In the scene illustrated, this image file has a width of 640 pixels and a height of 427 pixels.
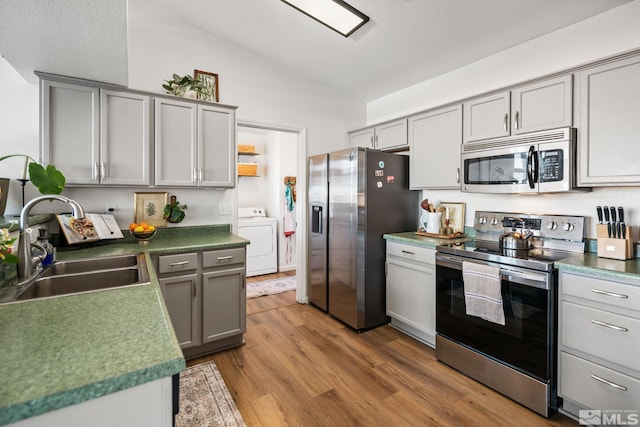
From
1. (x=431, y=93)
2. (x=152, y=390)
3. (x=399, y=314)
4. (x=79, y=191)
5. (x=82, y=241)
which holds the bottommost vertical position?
(x=399, y=314)

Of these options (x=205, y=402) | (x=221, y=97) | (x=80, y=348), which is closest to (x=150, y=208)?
(x=221, y=97)

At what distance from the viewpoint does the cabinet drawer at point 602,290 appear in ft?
5.07

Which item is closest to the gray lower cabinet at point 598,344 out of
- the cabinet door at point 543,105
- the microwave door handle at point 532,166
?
the microwave door handle at point 532,166

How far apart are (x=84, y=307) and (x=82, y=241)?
1.51 meters

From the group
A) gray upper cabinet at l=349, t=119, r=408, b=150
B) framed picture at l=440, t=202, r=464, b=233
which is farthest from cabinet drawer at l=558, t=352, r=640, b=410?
gray upper cabinet at l=349, t=119, r=408, b=150

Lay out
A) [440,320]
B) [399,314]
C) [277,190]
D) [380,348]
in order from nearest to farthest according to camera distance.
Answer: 1. [440,320]
2. [380,348]
3. [399,314]
4. [277,190]

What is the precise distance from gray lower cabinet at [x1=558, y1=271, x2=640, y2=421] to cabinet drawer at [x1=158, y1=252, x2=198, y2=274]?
251cm

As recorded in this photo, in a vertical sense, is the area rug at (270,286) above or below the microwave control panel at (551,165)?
below

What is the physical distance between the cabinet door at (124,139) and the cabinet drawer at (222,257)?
79 cm

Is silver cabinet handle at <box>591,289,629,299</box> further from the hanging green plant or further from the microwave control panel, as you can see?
the hanging green plant

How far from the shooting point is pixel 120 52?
5.89ft

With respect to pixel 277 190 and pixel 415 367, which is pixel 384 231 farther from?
pixel 277 190

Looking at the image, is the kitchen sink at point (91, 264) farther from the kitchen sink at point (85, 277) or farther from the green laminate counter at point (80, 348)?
the green laminate counter at point (80, 348)

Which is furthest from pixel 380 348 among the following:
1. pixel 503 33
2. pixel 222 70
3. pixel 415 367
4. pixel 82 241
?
pixel 222 70
